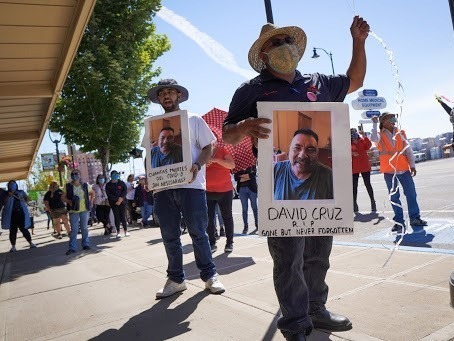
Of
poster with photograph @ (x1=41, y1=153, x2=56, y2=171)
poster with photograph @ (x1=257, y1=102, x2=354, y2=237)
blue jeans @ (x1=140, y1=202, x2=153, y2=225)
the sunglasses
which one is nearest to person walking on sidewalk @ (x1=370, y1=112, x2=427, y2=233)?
the sunglasses

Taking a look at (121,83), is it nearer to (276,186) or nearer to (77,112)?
(77,112)

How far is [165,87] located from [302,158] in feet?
7.11

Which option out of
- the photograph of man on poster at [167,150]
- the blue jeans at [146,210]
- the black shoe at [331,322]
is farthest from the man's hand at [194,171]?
the blue jeans at [146,210]

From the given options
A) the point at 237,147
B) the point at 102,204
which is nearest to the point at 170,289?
the point at 237,147

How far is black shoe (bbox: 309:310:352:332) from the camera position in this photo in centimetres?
273

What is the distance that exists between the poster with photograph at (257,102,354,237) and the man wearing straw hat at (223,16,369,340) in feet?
0.36

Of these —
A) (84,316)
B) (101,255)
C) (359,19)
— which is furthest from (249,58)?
(101,255)

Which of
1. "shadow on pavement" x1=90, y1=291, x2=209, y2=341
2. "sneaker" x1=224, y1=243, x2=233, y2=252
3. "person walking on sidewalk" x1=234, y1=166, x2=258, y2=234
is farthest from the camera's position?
"person walking on sidewalk" x1=234, y1=166, x2=258, y2=234

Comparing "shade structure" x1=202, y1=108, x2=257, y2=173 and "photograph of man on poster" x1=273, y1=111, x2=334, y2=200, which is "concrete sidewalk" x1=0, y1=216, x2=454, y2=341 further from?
"shade structure" x1=202, y1=108, x2=257, y2=173

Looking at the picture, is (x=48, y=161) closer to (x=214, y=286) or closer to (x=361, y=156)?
(x=361, y=156)

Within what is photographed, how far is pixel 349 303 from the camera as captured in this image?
3.26 metres

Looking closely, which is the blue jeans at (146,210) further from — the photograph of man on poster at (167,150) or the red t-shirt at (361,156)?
the photograph of man on poster at (167,150)

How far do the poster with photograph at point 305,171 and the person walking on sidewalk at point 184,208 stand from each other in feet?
5.58

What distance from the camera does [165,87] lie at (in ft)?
13.8
